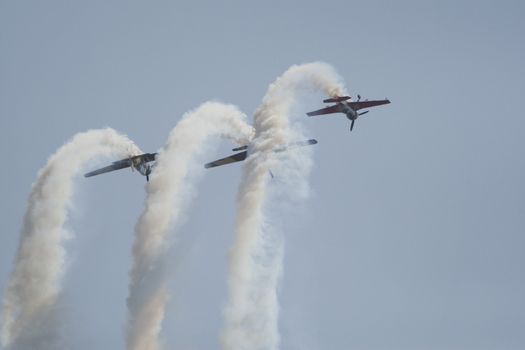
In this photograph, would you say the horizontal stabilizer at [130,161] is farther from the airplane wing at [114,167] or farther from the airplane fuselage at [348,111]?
the airplane fuselage at [348,111]

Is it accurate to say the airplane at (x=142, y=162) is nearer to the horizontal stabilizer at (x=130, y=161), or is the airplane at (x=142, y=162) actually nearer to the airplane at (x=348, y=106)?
the horizontal stabilizer at (x=130, y=161)

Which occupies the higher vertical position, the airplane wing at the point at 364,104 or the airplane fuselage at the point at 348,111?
the airplane wing at the point at 364,104

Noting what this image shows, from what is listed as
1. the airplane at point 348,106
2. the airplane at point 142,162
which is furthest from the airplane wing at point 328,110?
the airplane at point 142,162

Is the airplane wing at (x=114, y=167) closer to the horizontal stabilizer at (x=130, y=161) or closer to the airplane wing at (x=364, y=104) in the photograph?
the horizontal stabilizer at (x=130, y=161)

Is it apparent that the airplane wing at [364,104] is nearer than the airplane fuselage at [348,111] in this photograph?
No

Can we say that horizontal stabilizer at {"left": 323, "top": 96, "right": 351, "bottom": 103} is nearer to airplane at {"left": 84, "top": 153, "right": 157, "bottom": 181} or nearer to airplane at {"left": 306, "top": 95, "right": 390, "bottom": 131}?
airplane at {"left": 306, "top": 95, "right": 390, "bottom": 131}

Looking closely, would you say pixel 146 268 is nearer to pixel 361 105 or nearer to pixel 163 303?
pixel 163 303

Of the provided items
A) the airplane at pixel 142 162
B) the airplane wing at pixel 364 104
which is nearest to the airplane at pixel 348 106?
the airplane wing at pixel 364 104

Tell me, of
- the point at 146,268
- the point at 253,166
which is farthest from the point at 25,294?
the point at 253,166

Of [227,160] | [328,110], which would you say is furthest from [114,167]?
[328,110]

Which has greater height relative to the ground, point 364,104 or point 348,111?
point 364,104

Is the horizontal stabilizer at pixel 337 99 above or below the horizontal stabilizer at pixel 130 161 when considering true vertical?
above

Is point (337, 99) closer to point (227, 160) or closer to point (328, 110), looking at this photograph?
point (328, 110)

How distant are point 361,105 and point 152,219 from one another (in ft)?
64.9
